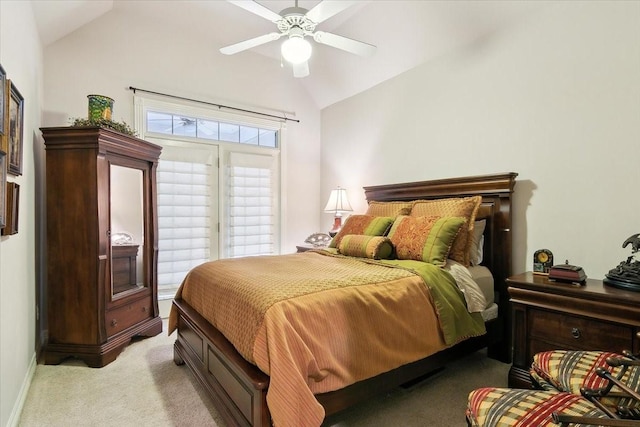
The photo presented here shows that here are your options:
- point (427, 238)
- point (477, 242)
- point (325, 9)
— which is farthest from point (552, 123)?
point (325, 9)

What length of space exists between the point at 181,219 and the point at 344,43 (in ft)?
8.47

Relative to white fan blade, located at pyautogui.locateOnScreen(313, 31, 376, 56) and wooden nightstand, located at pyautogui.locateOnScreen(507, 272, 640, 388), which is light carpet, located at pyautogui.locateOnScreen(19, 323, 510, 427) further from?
white fan blade, located at pyautogui.locateOnScreen(313, 31, 376, 56)

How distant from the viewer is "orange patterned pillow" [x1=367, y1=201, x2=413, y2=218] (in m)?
3.16

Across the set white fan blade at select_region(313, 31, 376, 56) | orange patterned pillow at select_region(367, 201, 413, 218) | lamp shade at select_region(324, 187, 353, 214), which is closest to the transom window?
lamp shade at select_region(324, 187, 353, 214)

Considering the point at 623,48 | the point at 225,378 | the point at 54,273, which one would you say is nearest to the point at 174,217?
the point at 54,273

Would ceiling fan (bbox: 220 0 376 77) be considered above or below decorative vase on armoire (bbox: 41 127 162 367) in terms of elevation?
above

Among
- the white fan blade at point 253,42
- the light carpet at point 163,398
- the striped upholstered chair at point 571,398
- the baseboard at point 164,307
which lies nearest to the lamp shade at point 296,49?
the white fan blade at point 253,42

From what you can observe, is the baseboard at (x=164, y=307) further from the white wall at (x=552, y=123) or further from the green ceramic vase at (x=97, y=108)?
the white wall at (x=552, y=123)

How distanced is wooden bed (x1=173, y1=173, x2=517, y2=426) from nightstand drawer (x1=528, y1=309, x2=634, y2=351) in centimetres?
52

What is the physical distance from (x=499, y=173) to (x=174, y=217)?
3295 millimetres

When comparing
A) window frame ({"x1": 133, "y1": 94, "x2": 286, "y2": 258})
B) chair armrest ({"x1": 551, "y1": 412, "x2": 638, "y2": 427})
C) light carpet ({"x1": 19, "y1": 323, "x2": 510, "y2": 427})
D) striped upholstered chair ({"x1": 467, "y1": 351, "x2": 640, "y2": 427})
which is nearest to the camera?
chair armrest ({"x1": 551, "y1": 412, "x2": 638, "y2": 427})

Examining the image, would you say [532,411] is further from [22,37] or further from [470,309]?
[22,37]

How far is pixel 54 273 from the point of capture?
261cm

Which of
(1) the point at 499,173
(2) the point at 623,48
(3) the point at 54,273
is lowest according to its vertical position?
(3) the point at 54,273
